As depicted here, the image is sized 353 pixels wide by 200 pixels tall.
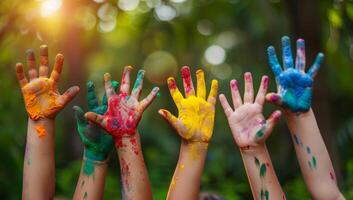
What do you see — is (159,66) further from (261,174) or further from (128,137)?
(261,174)

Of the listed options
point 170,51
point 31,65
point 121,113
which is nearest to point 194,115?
point 121,113

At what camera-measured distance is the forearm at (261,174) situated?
259cm

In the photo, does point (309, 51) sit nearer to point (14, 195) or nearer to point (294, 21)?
point (294, 21)

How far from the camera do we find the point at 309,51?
4.37 meters

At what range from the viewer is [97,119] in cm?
277

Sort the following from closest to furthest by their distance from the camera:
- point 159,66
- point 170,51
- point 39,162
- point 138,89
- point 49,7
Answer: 1. point 39,162
2. point 138,89
3. point 49,7
4. point 170,51
5. point 159,66

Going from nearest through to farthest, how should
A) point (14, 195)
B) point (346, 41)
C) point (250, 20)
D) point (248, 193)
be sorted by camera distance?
point (346, 41) < point (14, 195) < point (248, 193) < point (250, 20)

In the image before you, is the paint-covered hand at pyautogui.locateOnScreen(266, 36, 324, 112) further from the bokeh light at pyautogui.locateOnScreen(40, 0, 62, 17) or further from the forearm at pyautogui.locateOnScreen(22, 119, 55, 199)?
the bokeh light at pyautogui.locateOnScreen(40, 0, 62, 17)

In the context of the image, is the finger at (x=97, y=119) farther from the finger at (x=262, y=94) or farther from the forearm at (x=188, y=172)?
the finger at (x=262, y=94)

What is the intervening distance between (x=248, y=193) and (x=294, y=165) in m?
0.95

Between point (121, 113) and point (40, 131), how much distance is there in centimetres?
42

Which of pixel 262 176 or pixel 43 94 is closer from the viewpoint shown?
pixel 262 176

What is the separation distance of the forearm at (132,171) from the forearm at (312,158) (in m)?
0.73

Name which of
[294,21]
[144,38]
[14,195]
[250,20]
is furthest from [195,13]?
[250,20]
